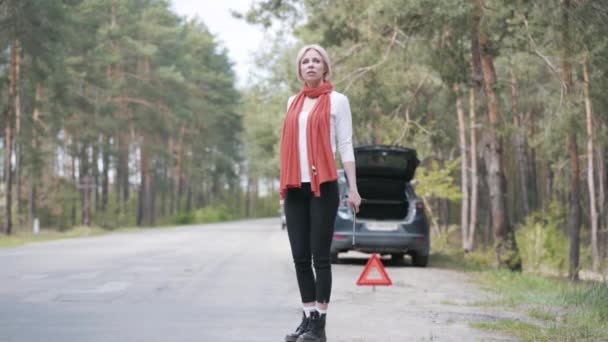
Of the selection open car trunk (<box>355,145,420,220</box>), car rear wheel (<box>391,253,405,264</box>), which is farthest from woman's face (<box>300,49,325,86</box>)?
car rear wheel (<box>391,253,405,264</box>)

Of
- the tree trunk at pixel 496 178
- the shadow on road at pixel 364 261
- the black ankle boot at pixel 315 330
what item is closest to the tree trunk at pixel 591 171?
the tree trunk at pixel 496 178

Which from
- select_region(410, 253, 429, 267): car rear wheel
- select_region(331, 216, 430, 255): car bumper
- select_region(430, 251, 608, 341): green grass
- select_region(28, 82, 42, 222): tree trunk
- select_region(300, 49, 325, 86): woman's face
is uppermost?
select_region(28, 82, 42, 222): tree trunk

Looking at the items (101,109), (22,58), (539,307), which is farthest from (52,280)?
(101,109)

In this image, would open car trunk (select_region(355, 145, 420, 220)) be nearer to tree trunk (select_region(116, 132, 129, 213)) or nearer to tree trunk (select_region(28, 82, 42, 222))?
tree trunk (select_region(28, 82, 42, 222))

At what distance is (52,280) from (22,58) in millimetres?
27311

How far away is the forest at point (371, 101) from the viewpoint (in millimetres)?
16547

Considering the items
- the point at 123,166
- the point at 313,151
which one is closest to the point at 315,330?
the point at 313,151

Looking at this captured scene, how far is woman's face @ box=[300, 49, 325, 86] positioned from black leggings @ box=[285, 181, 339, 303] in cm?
74

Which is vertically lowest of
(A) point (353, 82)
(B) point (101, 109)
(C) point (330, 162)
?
(C) point (330, 162)

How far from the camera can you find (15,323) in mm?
7074

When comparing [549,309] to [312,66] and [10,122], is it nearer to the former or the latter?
[312,66]

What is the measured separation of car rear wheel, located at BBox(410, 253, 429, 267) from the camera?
15766 millimetres

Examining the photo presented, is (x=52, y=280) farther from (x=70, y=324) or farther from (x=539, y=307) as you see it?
(x=539, y=307)

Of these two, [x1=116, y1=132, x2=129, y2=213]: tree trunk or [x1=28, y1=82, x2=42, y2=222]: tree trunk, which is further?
[x1=116, y1=132, x2=129, y2=213]: tree trunk
